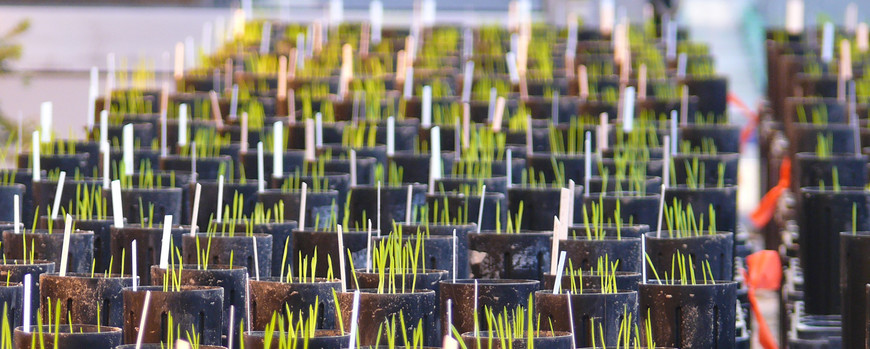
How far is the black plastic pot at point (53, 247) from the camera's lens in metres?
3.44

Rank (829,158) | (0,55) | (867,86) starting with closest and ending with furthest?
(829,158) < (867,86) < (0,55)

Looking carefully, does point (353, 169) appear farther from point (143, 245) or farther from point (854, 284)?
point (854, 284)

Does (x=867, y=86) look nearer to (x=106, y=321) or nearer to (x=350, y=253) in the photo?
(x=350, y=253)

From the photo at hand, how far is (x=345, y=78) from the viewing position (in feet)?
21.1

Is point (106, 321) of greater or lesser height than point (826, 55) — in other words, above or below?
below

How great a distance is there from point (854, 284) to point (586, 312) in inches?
29.6

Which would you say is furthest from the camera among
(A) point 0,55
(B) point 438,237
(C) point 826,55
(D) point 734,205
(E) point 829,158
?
(A) point 0,55

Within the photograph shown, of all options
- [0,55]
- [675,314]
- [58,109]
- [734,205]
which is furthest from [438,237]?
[58,109]

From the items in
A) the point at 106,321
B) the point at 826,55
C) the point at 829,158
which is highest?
the point at 826,55

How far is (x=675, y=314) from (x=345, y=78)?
140 inches

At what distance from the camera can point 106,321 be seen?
3072 millimetres

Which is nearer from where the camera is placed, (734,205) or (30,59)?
(734,205)

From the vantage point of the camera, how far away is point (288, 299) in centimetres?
299

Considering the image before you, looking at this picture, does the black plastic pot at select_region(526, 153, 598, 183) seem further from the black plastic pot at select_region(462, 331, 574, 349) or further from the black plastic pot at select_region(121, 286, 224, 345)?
the black plastic pot at select_region(462, 331, 574, 349)
